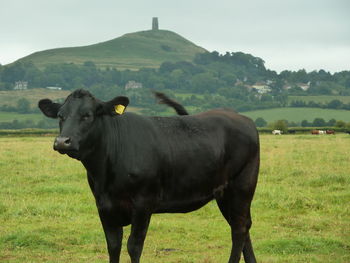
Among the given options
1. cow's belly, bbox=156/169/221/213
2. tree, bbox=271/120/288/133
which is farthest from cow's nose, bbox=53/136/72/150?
tree, bbox=271/120/288/133

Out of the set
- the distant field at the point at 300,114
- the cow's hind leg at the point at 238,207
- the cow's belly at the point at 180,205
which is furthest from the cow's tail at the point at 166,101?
the distant field at the point at 300,114

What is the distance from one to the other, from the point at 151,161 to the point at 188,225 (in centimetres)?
536

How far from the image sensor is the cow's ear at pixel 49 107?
7815 millimetres

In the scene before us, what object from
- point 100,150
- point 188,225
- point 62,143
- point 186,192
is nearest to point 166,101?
point 186,192

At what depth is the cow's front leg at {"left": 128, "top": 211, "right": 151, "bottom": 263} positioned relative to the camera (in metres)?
7.44

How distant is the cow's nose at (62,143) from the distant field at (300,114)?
393 feet

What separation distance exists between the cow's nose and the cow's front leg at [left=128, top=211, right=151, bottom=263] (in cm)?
116

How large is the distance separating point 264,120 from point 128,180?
407 feet

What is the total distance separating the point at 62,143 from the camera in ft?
22.8

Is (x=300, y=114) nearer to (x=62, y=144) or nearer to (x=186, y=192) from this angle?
(x=186, y=192)

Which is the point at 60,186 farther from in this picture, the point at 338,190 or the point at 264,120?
the point at 264,120

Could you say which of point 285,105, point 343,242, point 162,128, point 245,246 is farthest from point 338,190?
point 285,105

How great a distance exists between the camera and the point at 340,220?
1307 cm

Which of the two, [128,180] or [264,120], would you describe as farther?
[264,120]
